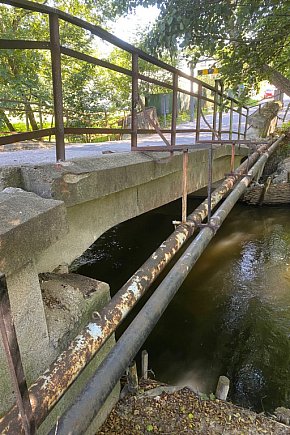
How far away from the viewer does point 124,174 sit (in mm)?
3197

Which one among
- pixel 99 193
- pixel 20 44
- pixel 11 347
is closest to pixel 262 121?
pixel 99 193

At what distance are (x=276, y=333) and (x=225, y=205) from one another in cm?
260

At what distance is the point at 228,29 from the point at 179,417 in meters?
7.51

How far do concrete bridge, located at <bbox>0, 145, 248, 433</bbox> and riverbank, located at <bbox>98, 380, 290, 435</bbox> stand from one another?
1.20 meters

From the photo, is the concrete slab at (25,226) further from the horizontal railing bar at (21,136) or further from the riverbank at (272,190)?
the riverbank at (272,190)

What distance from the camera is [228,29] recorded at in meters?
7.42

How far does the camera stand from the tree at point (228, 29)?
6.27 meters

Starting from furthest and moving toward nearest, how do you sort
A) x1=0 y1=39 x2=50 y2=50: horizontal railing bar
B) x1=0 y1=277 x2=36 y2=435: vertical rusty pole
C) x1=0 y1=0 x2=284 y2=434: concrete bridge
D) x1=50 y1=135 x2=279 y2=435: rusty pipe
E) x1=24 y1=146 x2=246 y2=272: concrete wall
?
x1=24 y1=146 x2=246 y2=272: concrete wall < x1=0 y1=39 x2=50 y2=50: horizontal railing bar < x1=0 y1=0 x2=284 y2=434: concrete bridge < x1=50 y1=135 x2=279 y2=435: rusty pipe < x1=0 y1=277 x2=36 y2=435: vertical rusty pole

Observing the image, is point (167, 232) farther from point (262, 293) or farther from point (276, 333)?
point (276, 333)

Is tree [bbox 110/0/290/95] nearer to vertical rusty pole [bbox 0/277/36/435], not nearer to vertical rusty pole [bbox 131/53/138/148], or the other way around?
vertical rusty pole [bbox 131/53/138/148]

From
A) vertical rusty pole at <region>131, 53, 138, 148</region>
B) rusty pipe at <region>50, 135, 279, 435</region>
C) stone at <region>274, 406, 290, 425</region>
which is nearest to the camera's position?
rusty pipe at <region>50, 135, 279, 435</region>

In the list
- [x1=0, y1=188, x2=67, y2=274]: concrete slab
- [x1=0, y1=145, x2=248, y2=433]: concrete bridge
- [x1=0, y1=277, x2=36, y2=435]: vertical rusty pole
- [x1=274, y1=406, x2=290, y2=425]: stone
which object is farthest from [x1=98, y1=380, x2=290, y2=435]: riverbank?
[x1=0, y1=277, x2=36, y2=435]: vertical rusty pole

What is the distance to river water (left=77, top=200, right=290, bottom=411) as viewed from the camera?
4438 mm

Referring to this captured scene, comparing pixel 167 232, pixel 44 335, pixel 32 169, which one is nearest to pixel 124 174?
pixel 32 169
